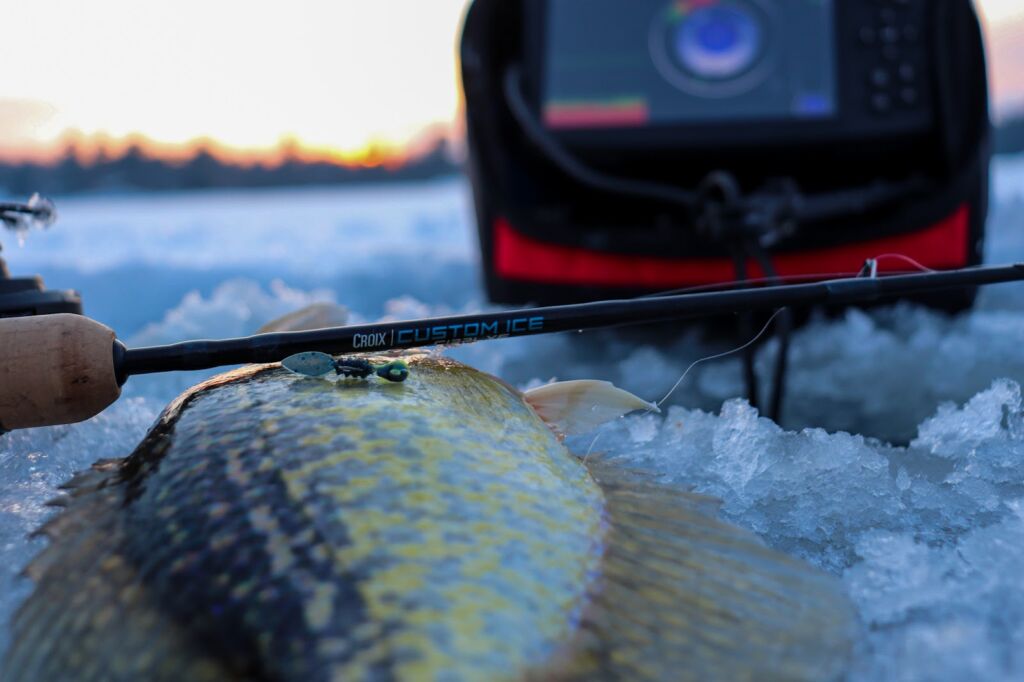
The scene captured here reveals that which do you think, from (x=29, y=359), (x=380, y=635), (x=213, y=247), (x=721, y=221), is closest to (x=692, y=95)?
→ (x=721, y=221)

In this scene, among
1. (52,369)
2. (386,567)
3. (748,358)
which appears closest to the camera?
(386,567)

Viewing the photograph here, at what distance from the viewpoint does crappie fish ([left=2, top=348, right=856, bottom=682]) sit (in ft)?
2.40

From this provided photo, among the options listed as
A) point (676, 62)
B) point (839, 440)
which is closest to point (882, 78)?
point (676, 62)

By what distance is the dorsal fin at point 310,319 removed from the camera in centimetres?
148

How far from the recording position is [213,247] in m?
7.38

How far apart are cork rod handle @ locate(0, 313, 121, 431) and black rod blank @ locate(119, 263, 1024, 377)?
0.13ft

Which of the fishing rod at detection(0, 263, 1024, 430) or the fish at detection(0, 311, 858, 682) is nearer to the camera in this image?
the fish at detection(0, 311, 858, 682)

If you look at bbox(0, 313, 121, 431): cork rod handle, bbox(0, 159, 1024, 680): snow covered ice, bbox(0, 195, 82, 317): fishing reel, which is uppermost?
bbox(0, 195, 82, 317): fishing reel

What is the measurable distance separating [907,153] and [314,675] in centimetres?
312

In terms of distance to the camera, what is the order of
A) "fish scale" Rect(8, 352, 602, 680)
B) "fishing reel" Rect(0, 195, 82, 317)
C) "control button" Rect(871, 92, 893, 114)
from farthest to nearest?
"control button" Rect(871, 92, 893, 114) < "fishing reel" Rect(0, 195, 82, 317) < "fish scale" Rect(8, 352, 602, 680)

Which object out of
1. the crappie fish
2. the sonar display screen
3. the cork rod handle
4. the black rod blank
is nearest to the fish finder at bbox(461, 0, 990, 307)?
Answer: the sonar display screen

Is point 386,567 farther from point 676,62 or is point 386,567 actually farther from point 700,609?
point 676,62

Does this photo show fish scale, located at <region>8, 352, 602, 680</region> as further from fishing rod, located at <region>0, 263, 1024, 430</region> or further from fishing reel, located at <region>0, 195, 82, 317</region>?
fishing reel, located at <region>0, 195, 82, 317</region>

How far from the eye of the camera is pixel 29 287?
1.47m
